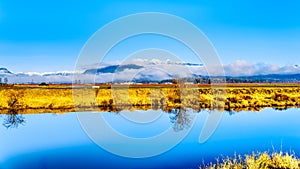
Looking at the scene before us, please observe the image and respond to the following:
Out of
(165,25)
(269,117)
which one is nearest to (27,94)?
(269,117)

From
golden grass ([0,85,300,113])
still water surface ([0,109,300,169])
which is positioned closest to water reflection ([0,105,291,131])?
golden grass ([0,85,300,113])

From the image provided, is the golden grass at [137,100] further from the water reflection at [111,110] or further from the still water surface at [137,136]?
the still water surface at [137,136]

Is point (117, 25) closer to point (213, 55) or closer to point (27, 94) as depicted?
point (213, 55)

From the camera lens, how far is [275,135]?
2689 cm

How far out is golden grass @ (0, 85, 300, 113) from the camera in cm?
3978

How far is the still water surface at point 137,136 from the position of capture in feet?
61.2

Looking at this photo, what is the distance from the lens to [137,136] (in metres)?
24.4

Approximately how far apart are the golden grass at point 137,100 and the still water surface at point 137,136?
13.7 feet

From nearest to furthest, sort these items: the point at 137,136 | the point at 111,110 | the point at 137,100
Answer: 1. the point at 137,136
2. the point at 111,110
3. the point at 137,100

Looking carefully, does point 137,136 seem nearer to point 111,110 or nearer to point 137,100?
point 111,110

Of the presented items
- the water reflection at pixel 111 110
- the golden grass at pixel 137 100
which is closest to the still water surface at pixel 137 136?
the water reflection at pixel 111 110

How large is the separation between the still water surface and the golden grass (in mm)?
4166

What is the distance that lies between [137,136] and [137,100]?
19.3 m

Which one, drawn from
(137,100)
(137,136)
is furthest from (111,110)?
(137,136)
